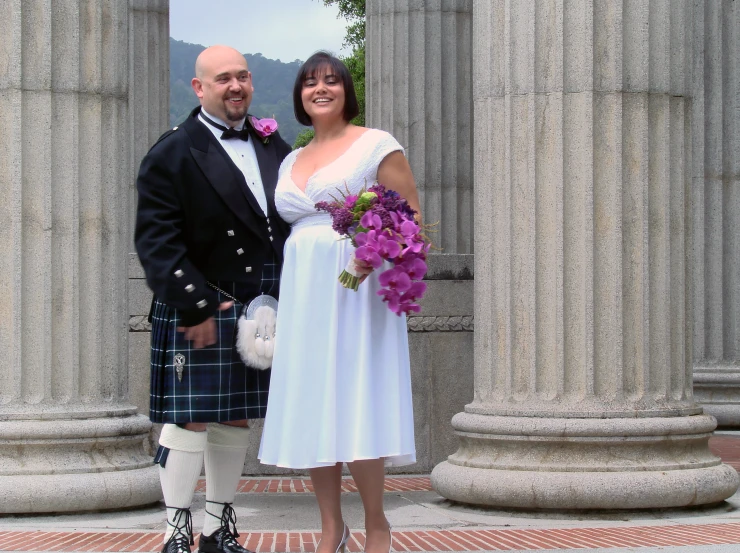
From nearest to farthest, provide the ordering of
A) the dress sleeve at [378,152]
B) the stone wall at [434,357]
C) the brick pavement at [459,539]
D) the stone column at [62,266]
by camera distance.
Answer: the dress sleeve at [378,152] < the brick pavement at [459,539] < the stone column at [62,266] < the stone wall at [434,357]

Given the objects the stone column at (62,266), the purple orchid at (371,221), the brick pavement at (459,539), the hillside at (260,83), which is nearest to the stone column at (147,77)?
the stone column at (62,266)

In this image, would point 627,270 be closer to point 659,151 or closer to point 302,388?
point 659,151

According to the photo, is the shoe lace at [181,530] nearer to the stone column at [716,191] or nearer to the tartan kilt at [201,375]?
the tartan kilt at [201,375]

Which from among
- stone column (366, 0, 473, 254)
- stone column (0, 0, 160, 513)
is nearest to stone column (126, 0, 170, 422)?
stone column (366, 0, 473, 254)

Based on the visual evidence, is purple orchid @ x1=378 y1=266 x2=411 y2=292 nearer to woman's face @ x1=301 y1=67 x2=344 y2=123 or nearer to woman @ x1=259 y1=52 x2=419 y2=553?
woman @ x1=259 y1=52 x2=419 y2=553

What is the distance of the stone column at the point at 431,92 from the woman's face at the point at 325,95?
22.5 ft

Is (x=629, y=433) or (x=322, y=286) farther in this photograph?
(x=629, y=433)

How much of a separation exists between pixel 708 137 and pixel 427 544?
26.4ft

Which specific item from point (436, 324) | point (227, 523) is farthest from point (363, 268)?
point (436, 324)

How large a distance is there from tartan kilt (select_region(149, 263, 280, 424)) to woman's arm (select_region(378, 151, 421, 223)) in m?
0.70

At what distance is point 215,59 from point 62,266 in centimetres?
205

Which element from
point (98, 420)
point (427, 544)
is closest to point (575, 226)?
point (427, 544)

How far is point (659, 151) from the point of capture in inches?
283

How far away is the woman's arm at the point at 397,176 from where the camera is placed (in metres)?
5.61
